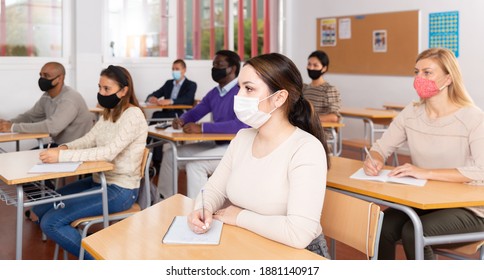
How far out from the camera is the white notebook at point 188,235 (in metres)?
1.53

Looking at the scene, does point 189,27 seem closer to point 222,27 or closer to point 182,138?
point 222,27

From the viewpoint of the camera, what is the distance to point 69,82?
21.4ft

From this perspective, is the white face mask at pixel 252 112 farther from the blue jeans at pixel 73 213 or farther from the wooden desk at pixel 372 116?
the wooden desk at pixel 372 116

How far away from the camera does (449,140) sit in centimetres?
249

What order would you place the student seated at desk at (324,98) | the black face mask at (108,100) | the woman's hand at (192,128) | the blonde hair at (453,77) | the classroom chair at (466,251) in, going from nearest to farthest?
the classroom chair at (466,251), the blonde hair at (453,77), the black face mask at (108,100), the woman's hand at (192,128), the student seated at desk at (324,98)

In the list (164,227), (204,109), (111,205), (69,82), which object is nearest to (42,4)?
(69,82)

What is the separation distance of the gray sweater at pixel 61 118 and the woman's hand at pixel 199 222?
255cm

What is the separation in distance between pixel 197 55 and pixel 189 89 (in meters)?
1.47

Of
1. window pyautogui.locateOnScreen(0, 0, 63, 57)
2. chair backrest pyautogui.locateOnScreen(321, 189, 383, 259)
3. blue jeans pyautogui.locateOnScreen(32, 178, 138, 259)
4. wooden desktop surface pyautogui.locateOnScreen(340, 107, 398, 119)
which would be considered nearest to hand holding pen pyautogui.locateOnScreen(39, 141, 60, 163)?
blue jeans pyautogui.locateOnScreen(32, 178, 138, 259)

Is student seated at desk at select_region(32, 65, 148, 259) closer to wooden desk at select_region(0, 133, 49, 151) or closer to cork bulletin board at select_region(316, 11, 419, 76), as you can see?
wooden desk at select_region(0, 133, 49, 151)

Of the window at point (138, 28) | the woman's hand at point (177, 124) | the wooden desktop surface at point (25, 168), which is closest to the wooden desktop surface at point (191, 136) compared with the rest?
the woman's hand at point (177, 124)

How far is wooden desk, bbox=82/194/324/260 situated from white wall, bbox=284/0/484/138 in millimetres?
5316

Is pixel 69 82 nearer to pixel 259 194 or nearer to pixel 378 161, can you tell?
pixel 378 161

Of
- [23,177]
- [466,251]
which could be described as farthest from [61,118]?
[466,251]
